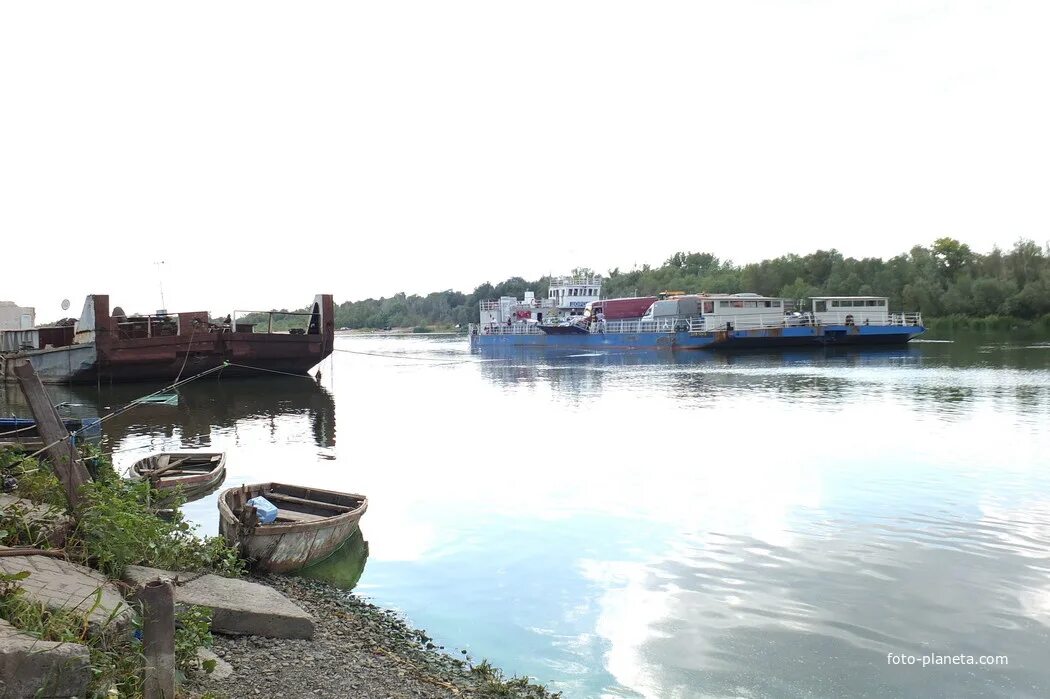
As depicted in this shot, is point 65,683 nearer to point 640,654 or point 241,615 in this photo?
point 241,615

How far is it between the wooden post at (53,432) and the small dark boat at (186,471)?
4.35 meters

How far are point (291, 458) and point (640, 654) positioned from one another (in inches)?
461

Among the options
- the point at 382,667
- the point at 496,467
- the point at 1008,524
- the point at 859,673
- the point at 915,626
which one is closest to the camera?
the point at 382,667

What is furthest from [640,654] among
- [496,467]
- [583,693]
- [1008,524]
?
[496,467]

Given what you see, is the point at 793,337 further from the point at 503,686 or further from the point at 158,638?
the point at 158,638

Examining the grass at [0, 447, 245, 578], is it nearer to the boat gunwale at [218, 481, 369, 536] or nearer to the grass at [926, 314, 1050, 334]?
the boat gunwale at [218, 481, 369, 536]

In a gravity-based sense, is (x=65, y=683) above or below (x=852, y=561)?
above

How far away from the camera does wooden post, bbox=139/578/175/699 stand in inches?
172

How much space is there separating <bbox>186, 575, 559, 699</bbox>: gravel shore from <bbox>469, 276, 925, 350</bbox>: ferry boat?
4879 centimetres

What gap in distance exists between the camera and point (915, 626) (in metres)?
7.28

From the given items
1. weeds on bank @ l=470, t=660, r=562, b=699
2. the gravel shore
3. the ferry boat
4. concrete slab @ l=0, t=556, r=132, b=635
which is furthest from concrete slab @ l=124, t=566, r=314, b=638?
the ferry boat

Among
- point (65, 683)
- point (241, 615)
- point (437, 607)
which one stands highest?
point (65, 683)

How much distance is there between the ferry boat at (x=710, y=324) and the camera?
5309 centimetres

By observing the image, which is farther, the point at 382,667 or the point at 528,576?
the point at 528,576
